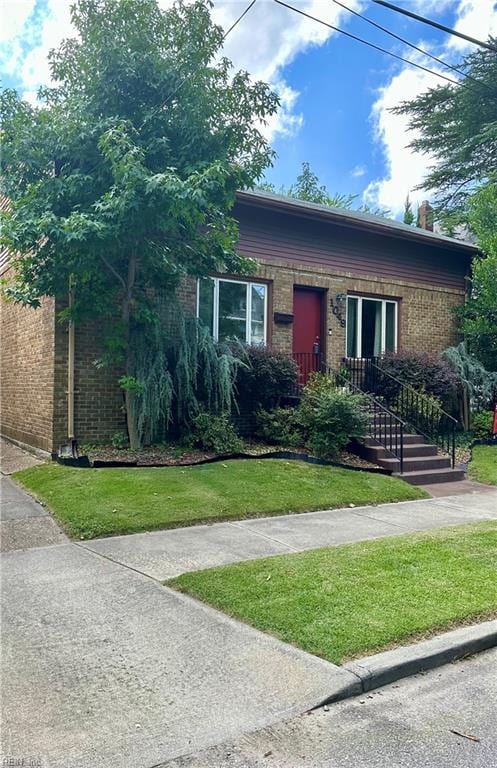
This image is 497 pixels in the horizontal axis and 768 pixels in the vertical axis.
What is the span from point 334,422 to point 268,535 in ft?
12.8

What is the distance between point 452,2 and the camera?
819cm

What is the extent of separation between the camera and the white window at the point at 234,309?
11664 mm

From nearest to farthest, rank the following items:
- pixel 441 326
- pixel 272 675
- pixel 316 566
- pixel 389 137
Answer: pixel 272 675
pixel 316 566
pixel 441 326
pixel 389 137

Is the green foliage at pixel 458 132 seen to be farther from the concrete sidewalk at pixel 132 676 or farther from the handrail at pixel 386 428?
the concrete sidewalk at pixel 132 676

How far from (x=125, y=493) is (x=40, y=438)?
12.0ft

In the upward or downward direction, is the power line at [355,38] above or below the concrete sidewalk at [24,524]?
above

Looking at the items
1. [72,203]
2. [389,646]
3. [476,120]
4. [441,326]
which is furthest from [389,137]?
[389,646]

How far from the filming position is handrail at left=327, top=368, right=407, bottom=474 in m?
10.0

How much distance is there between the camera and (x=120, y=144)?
7.63 m

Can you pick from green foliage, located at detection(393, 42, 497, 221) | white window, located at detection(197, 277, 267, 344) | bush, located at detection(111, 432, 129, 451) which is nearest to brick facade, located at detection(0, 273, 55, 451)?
bush, located at detection(111, 432, 129, 451)

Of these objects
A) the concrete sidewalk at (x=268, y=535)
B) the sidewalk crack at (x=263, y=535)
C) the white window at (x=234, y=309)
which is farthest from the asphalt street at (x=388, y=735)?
the white window at (x=234, y=309)

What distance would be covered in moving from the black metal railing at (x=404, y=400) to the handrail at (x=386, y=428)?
0.60 meters

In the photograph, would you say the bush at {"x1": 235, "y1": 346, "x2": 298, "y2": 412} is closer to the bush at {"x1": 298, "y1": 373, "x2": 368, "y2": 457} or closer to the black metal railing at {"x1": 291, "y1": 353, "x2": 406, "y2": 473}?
the black metal railing at {"x1": 291, "y1": 353, "x2": 406, "y2": 473}

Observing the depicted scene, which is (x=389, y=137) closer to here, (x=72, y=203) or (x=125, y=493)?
(x=72, y=203)
